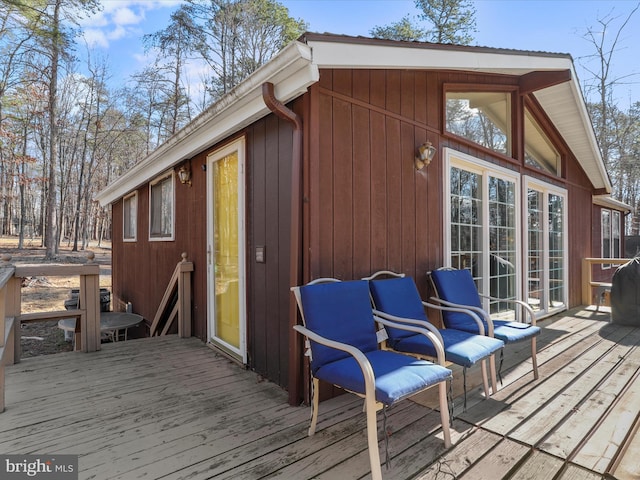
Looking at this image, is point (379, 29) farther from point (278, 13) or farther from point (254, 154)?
point (254, 154)

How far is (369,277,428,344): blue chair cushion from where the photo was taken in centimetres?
252

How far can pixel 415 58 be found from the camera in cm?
262

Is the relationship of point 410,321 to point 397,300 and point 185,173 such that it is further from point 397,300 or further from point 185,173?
point 185,173

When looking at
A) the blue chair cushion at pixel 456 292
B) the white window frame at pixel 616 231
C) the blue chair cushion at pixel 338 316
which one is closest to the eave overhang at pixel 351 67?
the blue chair cushion at pixel 338 316

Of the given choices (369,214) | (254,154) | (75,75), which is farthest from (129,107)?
(369,214)

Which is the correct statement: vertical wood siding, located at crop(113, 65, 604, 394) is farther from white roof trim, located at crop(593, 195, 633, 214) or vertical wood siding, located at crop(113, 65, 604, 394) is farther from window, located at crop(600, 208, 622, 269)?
window, located at crop(600, 208, 622, 269)

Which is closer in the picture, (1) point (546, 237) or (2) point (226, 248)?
(2) point (226, 248)

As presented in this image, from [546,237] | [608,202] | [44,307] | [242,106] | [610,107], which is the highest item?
[610,107]

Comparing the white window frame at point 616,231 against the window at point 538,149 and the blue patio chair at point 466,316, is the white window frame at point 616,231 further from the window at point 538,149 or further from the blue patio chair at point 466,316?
the blue patio chair at point 466,316

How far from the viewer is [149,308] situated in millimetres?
5898

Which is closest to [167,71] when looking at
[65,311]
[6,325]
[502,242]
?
[65,311]

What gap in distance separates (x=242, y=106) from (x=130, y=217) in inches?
212

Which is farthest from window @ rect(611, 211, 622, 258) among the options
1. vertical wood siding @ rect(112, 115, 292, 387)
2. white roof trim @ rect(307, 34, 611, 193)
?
vertical wood siding @ rect(112, 115, 292, 387)

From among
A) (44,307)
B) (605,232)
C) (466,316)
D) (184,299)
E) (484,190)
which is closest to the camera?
(466,316)
